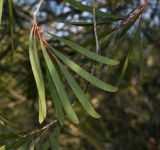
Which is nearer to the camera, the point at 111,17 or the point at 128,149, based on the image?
the point at 111,17

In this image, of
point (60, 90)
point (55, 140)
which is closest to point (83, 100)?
point (60, 90)

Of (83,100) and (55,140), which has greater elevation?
(83,100)

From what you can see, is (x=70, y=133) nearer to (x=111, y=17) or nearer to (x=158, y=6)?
(x=158, y=6)

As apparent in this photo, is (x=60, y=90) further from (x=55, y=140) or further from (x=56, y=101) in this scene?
(x=55, y=140)

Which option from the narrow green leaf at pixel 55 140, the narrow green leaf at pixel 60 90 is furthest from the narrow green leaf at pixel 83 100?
the narrow green leaf at pixel 55 140

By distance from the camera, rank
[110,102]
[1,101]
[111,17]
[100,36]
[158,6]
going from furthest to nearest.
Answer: [110,102]
[1,101]
[158,6]
[100,36]
[111,17]

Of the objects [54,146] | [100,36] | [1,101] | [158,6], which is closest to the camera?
[54,146]

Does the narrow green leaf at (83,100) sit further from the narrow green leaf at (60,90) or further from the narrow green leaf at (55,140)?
the narrow green leaf at (55,140)

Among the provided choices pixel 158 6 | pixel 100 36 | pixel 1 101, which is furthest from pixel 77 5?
pixel 1 101

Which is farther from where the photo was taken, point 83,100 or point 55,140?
point 55,140

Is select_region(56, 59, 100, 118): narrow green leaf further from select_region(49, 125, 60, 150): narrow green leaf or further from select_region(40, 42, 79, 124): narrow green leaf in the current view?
select_region(49, 125, 60, 150): narrow green leaf

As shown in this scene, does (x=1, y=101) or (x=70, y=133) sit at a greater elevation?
(x=1, y=101)
